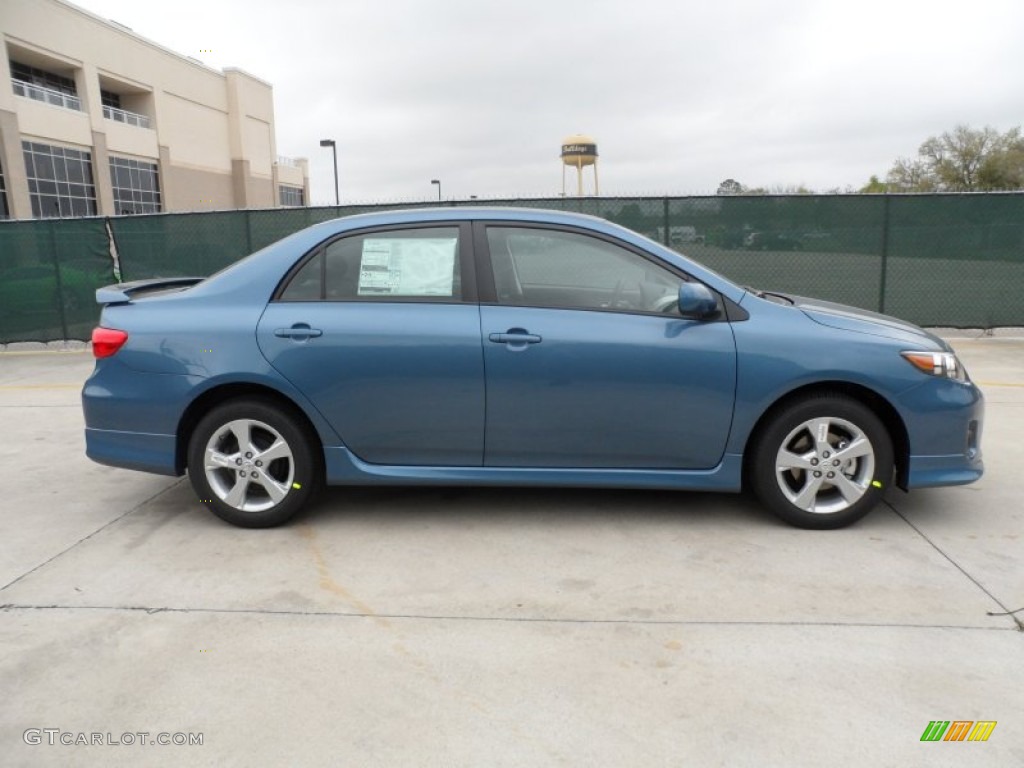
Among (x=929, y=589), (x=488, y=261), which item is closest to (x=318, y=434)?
(x=488, y=261)

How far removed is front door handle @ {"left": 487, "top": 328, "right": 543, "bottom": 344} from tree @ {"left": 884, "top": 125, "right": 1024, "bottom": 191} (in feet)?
169

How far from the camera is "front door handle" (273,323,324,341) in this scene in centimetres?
416

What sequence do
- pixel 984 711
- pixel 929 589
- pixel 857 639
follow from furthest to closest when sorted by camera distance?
pixel 929 589
pixel 857 639
pixel 984 711

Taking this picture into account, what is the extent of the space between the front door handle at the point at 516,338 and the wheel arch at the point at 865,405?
1.21 meters

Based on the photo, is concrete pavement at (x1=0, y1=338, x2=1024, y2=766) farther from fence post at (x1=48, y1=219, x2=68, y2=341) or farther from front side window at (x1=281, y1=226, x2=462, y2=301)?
fence post at (x1=48, y1=219, x2=68, y2=341)

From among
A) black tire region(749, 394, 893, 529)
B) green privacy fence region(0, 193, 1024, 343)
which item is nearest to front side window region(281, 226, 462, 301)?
black tire region(749, 394, 893, 529)

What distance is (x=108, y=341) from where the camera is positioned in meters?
4.33

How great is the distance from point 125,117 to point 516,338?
54.0 meters

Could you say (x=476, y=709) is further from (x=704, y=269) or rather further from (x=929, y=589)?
(x=704, y=269)

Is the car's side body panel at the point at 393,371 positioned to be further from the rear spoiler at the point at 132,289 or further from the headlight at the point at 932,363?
the headlight at the point at 932,363

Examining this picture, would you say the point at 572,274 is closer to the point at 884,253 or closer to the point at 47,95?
the point at 884,253

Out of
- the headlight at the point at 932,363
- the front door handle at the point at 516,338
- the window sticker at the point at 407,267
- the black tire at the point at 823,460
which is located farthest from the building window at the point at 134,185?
the headlight at the point at 932,363

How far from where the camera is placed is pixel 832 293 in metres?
10.4

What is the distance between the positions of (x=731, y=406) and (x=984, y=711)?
5.74ft
